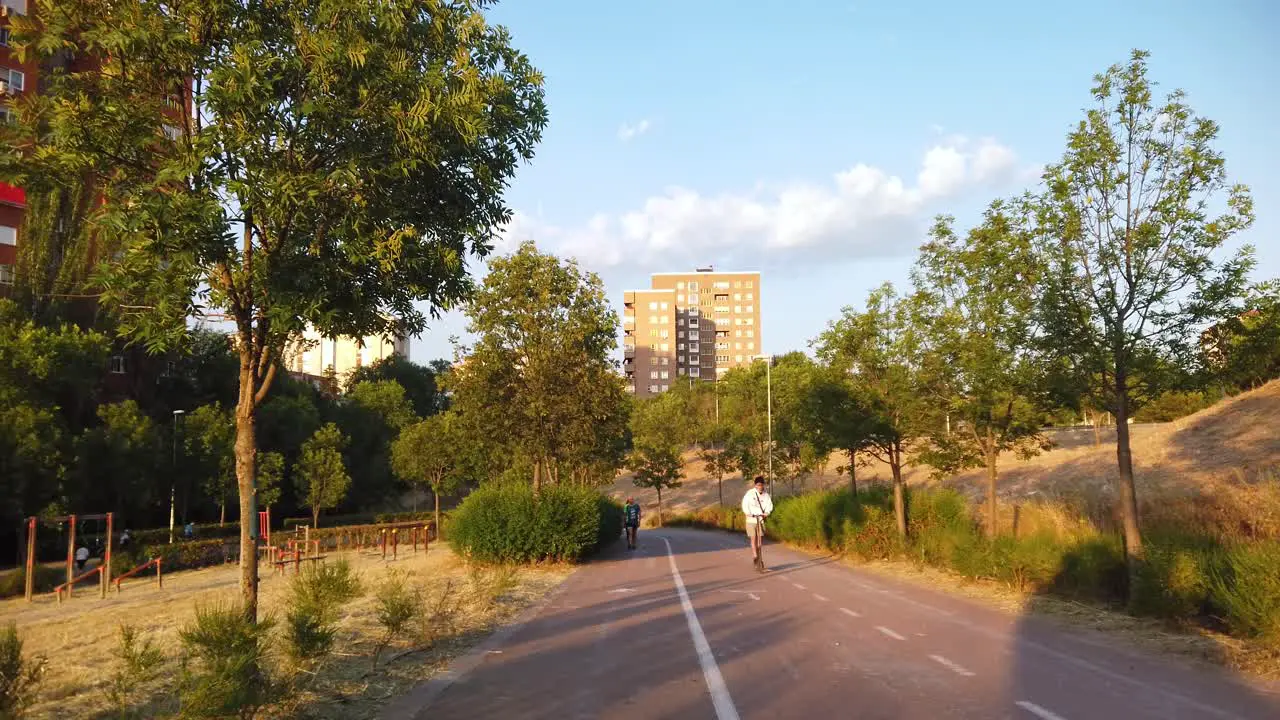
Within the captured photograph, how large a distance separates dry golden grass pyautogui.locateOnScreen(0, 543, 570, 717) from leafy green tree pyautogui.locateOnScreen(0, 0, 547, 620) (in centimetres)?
118

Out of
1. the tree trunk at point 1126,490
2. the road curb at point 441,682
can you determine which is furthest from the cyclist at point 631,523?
the tree trunk at point 1126,490

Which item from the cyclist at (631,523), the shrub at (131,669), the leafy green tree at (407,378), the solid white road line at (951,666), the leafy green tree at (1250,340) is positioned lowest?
the cyclist at (631,523)

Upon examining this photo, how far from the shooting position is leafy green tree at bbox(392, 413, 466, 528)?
5181cm

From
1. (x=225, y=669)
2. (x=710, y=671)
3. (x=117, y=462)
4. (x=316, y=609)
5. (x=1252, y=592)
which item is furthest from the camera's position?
(x=117, y=462)

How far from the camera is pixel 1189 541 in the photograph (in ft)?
35.9

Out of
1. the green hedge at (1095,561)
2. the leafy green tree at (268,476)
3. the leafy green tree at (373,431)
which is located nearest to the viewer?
the green hedge at (1095,561)

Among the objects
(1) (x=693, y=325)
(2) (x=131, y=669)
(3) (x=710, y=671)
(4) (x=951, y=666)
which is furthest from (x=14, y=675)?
(1) (x=693, y=325)

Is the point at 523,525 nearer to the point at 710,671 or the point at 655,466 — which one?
the point at 710,671

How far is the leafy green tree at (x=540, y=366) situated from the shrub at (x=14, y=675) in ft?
61.2

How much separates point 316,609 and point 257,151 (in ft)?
13.5

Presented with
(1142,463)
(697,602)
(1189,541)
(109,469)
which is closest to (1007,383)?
(1189,541)

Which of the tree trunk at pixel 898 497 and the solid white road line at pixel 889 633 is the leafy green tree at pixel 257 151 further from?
the tree trunk at pixel 898 497

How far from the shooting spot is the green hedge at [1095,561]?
28.3 feet

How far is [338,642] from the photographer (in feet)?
30.3
